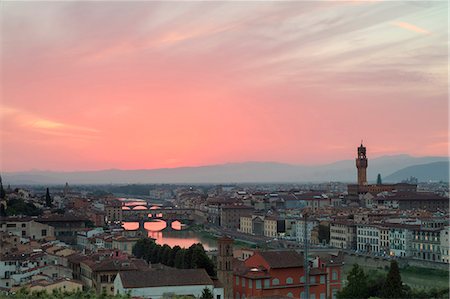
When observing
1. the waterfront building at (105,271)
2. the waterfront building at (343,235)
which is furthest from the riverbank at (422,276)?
the waterfront building at (105,271)

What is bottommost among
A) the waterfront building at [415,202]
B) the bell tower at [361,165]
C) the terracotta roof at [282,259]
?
the terracotta roof at [282,259]

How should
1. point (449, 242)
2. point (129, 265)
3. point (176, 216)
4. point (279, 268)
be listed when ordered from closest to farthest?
point (279, 268)
point (129, 265)
point (449, 242)
point (176, 216)

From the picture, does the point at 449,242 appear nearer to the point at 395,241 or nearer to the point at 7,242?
the point at 395,241

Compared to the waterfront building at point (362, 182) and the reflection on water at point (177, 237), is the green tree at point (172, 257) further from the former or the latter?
the waterfront building at point (362, 182)

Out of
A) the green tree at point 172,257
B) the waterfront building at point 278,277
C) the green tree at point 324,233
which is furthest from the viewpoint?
the green tree at point 324,233

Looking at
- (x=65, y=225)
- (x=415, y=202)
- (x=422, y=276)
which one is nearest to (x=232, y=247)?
(x=422, y=276)

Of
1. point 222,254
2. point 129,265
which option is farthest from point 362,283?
point 129,265
